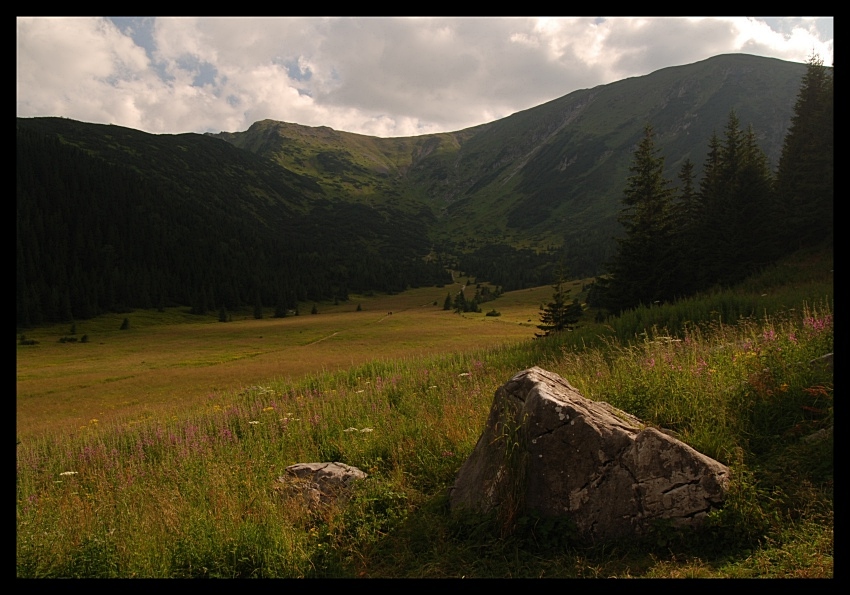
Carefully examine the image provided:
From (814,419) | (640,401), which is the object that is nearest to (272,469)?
(640,401)

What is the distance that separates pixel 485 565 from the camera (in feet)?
14.6

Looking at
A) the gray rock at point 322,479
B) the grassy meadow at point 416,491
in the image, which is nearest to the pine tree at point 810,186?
the grassy meadow at point 416,491

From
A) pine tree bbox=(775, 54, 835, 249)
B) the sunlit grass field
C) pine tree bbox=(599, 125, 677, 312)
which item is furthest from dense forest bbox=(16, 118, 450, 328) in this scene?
pine tree bbox=(775, 54, 835, 249)

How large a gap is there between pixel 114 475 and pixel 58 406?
27.8 metres

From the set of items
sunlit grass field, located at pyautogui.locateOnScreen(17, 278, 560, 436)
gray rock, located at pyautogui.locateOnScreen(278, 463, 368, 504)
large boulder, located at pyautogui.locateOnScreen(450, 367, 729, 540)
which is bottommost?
sunlit grass field, located at pyautogui.locateOnScreen(17, 278, 560, 436)

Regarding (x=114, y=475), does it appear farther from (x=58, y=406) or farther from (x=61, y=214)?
(x=61, y=214)

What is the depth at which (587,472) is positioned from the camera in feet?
16.1

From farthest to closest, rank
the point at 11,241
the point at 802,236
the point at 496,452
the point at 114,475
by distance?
the point at 802,236
the point at 114,475
the point at 496,452
the point at 11,241

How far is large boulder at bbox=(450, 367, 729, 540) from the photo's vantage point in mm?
4590

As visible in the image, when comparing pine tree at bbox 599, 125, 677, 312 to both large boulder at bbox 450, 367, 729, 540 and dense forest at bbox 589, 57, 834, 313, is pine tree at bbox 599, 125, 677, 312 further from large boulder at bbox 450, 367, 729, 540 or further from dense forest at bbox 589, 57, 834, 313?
large boulder at bbox 450, 367, 729, 540

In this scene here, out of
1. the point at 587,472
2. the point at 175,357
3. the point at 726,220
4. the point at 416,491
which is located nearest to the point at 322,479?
the point at 416,491

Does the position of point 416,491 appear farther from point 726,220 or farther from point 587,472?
point 726,220

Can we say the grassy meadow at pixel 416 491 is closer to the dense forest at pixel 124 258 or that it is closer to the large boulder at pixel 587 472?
the large boulder at pixel 587 472

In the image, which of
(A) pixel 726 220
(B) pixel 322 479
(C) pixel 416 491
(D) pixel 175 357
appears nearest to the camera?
(C) pixel 416 491
